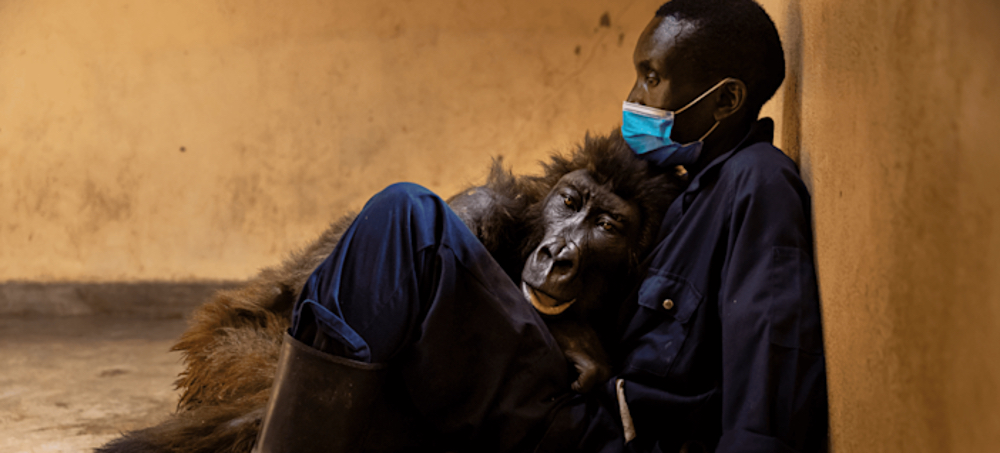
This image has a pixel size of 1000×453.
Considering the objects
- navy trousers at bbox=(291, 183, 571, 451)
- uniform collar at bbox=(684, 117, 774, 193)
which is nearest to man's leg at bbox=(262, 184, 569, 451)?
navy trousers at bbox=(291, 183, 571, 451)

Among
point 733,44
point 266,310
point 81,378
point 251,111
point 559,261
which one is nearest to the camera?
point 559,261

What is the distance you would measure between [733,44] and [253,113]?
3270 millimetres

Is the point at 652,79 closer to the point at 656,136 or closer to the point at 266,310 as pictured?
the point at 656,136

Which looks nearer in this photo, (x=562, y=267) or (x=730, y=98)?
(x=562, y=267)

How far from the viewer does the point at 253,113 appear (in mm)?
4285

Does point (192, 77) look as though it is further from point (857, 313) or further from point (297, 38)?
point (857, 313)

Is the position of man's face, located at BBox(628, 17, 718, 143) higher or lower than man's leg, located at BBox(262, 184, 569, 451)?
higher

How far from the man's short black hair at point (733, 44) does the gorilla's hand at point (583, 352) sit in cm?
65

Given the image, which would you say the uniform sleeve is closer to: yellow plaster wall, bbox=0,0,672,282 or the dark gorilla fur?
the dark gorilla fur

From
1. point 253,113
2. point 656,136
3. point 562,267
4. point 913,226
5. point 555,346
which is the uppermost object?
point 253,113

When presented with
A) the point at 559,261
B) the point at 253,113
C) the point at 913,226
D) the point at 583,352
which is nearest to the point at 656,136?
the point at 559,261

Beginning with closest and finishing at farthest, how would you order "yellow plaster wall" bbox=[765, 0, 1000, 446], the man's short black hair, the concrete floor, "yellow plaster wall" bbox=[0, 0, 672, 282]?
"yellow plaster wall" bbox=[765, 0, 1000, 446]
the man's short black hair
the concrete floor
"yellow plaster wall" bbox=[0, 0, 672, 282]

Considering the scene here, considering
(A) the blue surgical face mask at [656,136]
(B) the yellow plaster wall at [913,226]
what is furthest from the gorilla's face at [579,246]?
(B) the yellow plaster wall at [913,226]

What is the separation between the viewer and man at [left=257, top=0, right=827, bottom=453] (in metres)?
1.30
